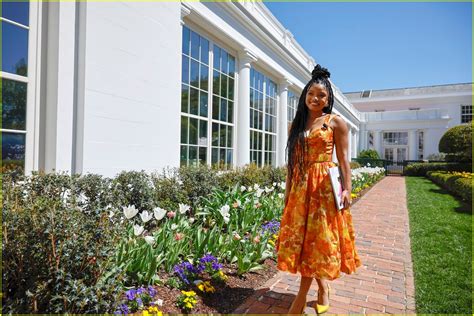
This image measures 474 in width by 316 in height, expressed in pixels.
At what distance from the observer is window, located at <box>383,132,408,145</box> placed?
30078 mm

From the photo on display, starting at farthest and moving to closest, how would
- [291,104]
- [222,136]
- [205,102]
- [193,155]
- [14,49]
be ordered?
[291,104]
[222,136]
[205,102]
[193,155]
[14,49]

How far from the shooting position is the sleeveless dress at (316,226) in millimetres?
2408

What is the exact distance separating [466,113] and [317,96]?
3482 centimetres

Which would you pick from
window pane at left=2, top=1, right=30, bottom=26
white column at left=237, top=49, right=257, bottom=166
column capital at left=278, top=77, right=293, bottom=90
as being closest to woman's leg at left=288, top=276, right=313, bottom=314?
window pane at left=2, top=1, right=30, bottom=26

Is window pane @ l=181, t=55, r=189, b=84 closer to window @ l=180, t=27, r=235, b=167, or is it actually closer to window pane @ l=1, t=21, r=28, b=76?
window @ l=180, t=27, r=235, b=167

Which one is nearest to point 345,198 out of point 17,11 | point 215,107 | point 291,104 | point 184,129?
point 17,11

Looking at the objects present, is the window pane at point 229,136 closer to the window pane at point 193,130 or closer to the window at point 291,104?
the window pane at point 193,130

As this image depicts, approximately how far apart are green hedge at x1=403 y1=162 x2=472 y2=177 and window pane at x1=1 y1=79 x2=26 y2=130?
18542 millimetres

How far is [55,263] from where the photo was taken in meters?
2.07

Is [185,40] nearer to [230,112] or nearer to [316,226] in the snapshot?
[230,112]

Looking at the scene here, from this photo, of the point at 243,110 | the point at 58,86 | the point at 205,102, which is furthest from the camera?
the point at 243,110

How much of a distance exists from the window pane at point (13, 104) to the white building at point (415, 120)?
1225 inches

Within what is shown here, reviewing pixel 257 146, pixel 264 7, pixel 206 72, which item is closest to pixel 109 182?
pixel 206 72

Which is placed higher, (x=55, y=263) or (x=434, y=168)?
(x=434, y=168)
